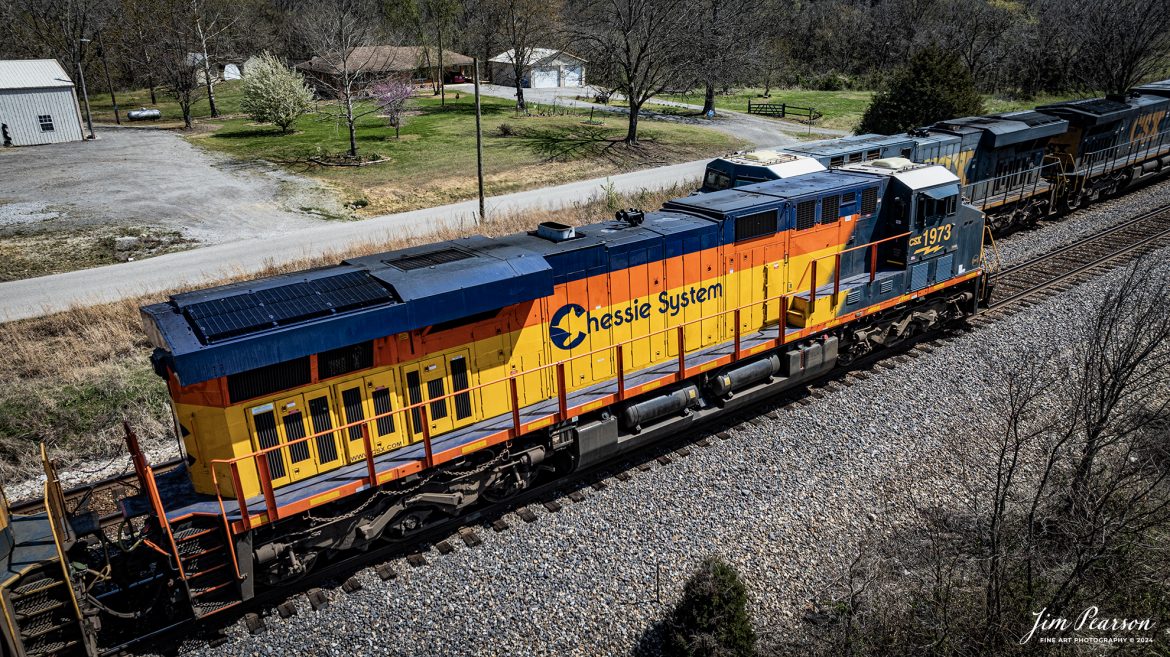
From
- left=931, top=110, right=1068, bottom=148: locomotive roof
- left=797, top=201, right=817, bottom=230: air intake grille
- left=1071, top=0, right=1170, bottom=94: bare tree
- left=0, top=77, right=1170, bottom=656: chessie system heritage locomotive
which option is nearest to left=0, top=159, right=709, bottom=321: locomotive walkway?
left=931, top=110, right=1068, bottom=148: locomotive roof

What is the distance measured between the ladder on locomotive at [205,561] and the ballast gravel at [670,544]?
14.9 inches

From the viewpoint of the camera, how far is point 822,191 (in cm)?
1130

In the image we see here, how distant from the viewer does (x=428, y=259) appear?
850 centimetres

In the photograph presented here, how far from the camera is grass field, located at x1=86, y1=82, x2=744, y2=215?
2998 centimetres

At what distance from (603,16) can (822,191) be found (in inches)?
1042

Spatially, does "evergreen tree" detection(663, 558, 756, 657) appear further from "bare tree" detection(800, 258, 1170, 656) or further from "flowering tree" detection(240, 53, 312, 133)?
"flowering tree" detection(240, 53, 312, 133)

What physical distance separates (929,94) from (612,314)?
2590 cm

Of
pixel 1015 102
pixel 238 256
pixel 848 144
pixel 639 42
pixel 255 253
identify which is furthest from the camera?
pixel 1015 102

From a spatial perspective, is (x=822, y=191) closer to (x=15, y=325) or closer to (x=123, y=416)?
(x=123, y=416)

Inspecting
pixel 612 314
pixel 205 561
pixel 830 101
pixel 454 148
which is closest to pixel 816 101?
pixel 830 101

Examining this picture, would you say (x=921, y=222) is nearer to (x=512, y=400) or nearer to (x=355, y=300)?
(x=512, y=400)

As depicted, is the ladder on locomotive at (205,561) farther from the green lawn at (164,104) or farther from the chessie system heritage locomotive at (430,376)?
the green lawn at (164,104)

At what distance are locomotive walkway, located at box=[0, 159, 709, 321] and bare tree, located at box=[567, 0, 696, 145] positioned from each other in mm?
8171

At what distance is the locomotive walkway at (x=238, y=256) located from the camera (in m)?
17.6
